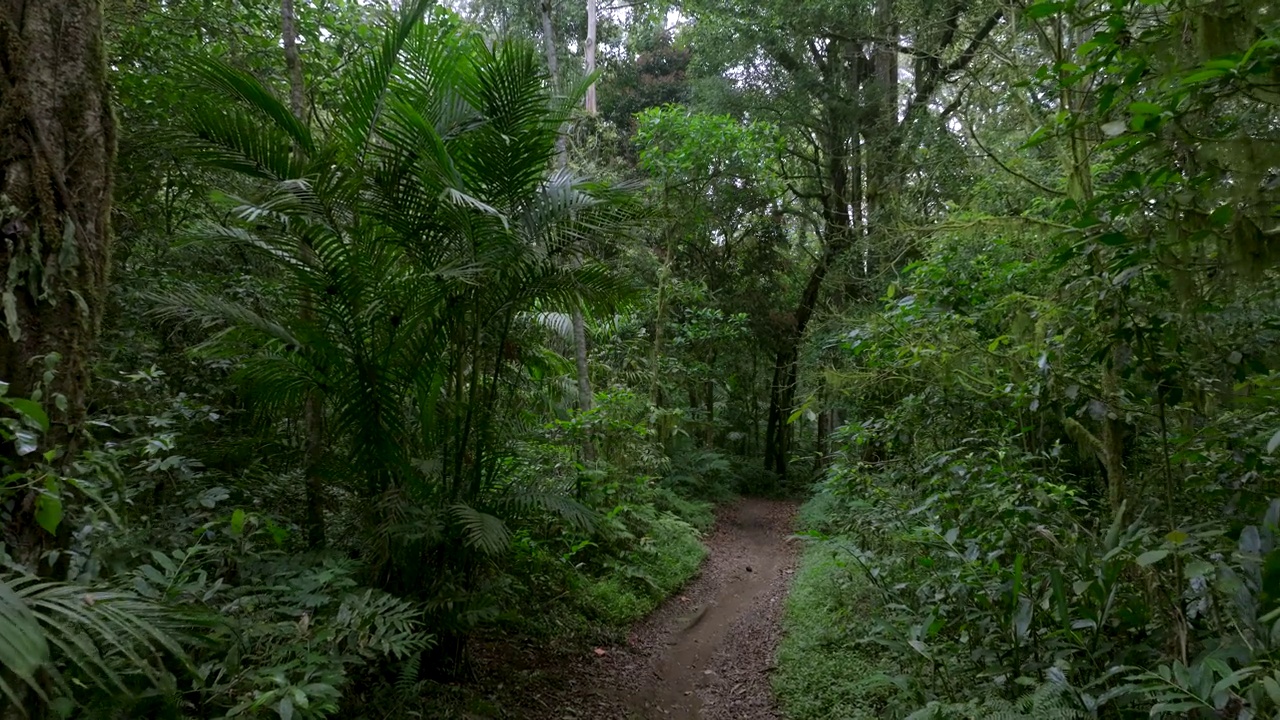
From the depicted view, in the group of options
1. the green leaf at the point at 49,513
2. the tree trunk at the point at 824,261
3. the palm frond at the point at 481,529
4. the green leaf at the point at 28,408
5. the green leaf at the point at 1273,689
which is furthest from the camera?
the tree trunk at the point at 824,261

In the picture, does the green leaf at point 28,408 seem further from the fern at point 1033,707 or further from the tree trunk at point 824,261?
the tree trunk at point 824,261

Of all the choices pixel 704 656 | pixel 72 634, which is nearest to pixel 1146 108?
pixel 72 634

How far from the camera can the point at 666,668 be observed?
5.71m

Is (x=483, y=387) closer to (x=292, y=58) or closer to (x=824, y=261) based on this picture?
(x=292, y=58)

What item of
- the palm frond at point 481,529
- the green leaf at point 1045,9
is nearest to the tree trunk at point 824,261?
the palm frond at point 481,529

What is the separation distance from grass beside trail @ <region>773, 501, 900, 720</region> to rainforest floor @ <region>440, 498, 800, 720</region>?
185mm

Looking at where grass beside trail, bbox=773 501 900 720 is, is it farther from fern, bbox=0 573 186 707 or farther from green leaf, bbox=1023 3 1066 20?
fern, bbox=0 573 186 707

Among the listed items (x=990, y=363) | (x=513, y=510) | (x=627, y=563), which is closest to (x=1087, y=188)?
(x=990, y=363)

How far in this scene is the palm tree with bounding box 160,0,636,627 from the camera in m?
3.51

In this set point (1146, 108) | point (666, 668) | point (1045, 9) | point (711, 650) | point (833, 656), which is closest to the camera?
point (1146, 108)

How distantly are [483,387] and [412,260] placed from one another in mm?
957

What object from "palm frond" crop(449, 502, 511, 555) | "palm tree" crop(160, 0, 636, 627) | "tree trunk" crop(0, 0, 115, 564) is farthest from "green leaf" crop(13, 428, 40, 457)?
"palm frond" crop(449, 502, 511, 555)

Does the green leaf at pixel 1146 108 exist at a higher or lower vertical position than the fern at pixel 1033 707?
higher

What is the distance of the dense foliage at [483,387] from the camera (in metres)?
2.22
